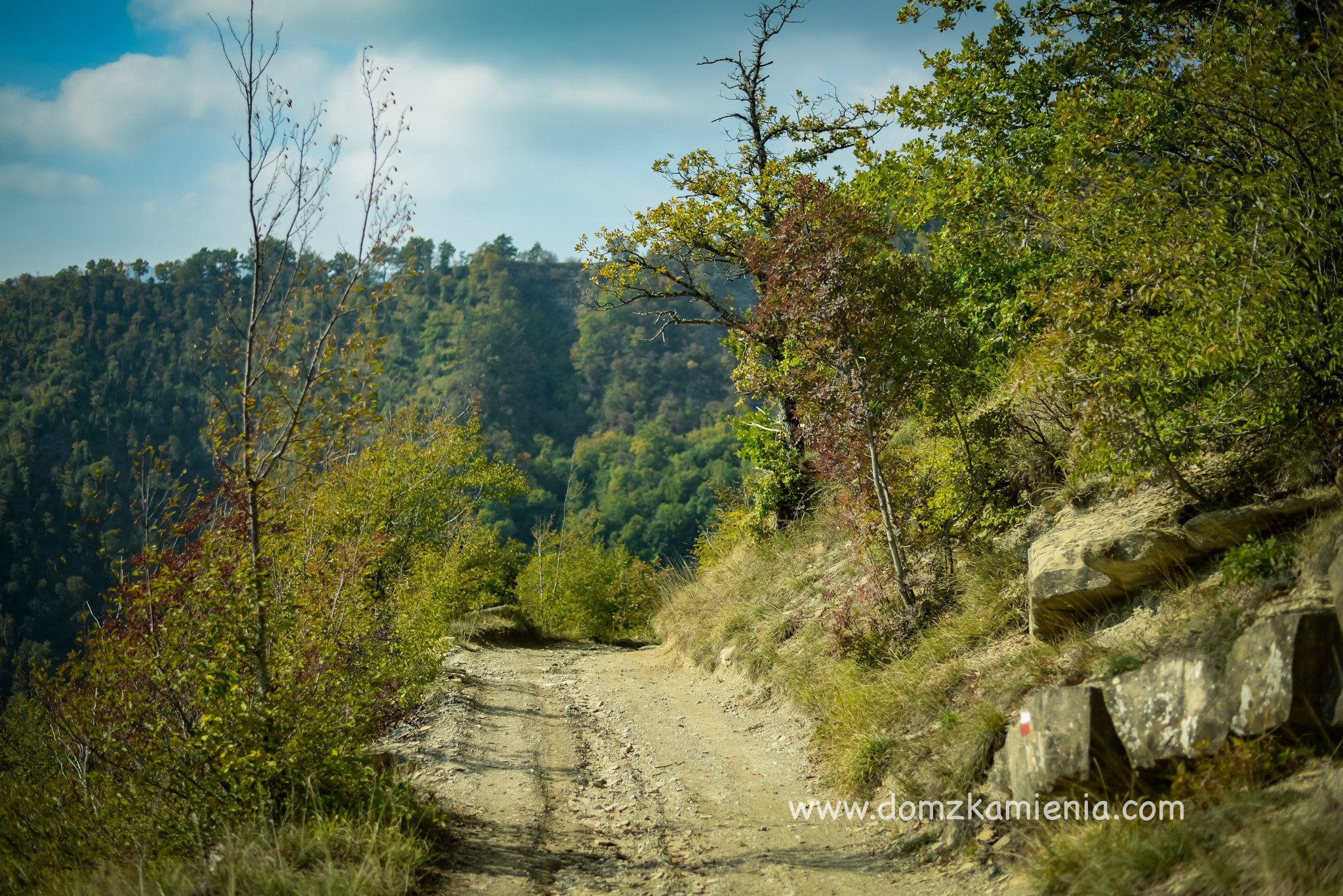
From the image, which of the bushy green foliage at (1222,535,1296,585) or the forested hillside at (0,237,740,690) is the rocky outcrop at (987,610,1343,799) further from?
the forested hillside at (0,237,740,690)

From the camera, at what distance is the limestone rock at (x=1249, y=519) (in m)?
5.15

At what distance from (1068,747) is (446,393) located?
74896 millimetres

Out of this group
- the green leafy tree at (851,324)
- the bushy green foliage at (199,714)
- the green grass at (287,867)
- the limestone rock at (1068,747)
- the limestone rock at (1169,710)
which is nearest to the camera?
the limestone rock at (1169,710)

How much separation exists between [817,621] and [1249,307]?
6.47 meters

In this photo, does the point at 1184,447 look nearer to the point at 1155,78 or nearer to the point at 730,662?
the point at 1155,78

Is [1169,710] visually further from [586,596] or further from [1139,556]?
[586,596]

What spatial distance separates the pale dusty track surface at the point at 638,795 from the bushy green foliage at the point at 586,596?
13233 mm

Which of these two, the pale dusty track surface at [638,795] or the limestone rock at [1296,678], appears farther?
the pale dusty track surface at [638,795]

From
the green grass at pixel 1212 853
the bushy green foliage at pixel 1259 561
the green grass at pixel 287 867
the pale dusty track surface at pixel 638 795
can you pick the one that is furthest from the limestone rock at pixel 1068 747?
the green grass at pixel 287 867

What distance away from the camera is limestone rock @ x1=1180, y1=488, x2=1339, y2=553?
5.15 meters

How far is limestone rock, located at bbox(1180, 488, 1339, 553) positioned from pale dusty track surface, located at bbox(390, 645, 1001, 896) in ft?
9.73

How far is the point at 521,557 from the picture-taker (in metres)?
33.6

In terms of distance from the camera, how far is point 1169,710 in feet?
14.6

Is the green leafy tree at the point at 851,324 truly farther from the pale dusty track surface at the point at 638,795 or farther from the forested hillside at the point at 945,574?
the pale dusty track surface at the point at 638,795
